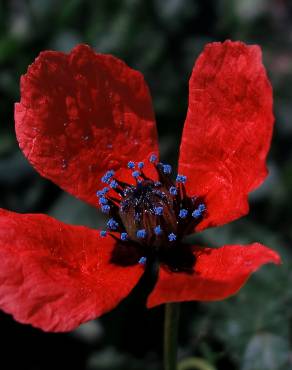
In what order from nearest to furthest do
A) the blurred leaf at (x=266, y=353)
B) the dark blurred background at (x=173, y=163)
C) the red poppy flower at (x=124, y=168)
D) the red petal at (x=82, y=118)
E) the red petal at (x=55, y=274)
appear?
the red petal at (x=55, y=274) → the red poppy flower at (x=124, y=168) → the red petal at (x=82, y=118) → the blurred leaf at (x=266, y=353) → the dark blurred background at (x=173, y=163)

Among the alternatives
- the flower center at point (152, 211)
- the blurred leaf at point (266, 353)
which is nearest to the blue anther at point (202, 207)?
the flower center at point (152, 211)

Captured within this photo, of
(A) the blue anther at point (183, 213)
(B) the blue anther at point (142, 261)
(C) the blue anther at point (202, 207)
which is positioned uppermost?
(A) the blue anther at point (183, 213)

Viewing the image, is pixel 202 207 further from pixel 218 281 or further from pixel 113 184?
pixel 218 281

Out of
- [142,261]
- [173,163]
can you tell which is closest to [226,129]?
[142,261]

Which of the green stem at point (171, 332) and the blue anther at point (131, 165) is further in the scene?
the blue anther at point (131, 165)

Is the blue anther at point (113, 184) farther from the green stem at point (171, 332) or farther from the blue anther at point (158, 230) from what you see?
the green stem at point (171, 332)

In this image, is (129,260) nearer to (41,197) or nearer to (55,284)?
(55,284)
